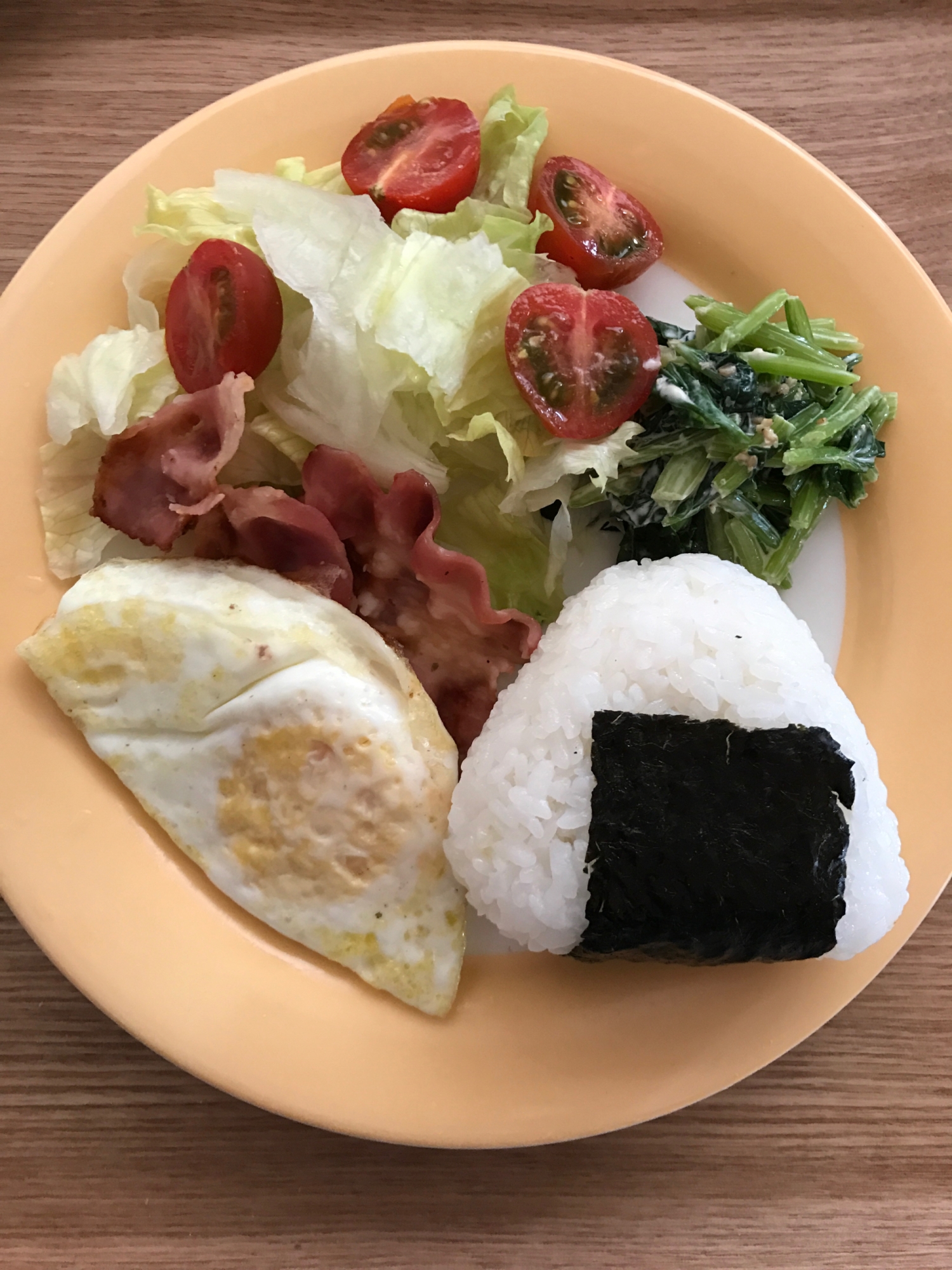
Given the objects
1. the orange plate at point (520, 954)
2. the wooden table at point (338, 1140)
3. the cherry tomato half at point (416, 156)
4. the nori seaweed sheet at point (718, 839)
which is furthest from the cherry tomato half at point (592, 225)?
the nori seaweed sheet at point (718, 839)

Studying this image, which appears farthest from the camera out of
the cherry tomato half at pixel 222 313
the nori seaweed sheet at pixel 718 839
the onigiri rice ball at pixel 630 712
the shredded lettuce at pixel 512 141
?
the shredded lettuce at pixel 512 141

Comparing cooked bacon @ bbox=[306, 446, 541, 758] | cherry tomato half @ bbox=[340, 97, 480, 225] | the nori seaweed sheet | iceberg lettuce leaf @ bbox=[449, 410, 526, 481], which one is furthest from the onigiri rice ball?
cherry tomato half @ bbox=[340, 97, 480, 225]

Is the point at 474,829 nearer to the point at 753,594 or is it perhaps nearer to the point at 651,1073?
the point at 651,1073

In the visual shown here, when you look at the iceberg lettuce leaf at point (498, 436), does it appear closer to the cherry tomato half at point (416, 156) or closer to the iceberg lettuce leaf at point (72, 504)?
the cherry tomato half at point (416, 156)

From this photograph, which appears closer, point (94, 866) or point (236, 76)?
point (94, 866)

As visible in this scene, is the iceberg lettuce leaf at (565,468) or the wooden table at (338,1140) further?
the wooden table at (338,1140)

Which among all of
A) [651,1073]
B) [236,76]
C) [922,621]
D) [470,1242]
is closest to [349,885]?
[651,1073]

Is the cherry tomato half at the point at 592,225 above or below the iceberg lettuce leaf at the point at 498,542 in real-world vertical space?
above

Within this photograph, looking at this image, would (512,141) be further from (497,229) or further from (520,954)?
(520,954)
